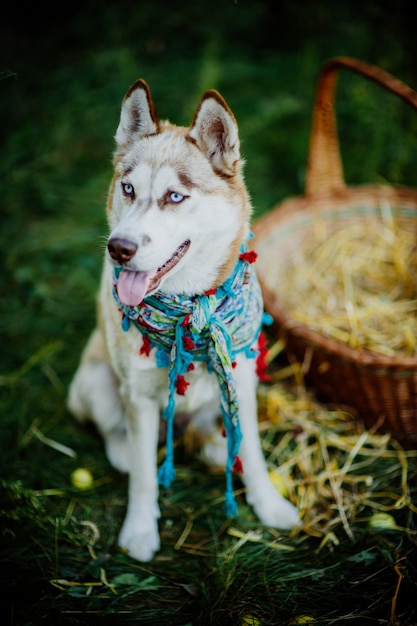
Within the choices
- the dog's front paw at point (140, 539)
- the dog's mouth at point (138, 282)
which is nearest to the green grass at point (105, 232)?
the dog's front paw at point (140, 539)

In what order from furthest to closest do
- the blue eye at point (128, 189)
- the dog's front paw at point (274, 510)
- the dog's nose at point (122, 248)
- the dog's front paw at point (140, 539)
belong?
1. the dog's front paw at point (274, 510)
2. the dog's front paw at point (140, 539)
3. the blue eye at point (128, 189)
4. the dog's nose at point (122, 248)

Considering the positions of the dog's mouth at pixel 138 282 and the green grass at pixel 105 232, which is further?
the green grass at pixel 105 232

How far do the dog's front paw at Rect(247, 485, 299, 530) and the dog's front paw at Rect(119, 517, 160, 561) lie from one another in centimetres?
54

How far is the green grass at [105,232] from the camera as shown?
7.77 ft

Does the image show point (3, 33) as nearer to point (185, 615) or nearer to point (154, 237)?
point (154, 237)

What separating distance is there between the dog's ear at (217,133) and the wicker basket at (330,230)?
1.16 meters

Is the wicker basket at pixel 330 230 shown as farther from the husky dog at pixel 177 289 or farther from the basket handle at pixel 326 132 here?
the husky dog at pixel 177 289

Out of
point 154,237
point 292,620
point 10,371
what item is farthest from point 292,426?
point 10,371

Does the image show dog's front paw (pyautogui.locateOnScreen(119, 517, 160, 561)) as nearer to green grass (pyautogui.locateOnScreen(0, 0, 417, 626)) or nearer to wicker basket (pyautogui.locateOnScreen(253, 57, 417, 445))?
green grass (pyautogui.locateOnScreen(0, 0, 417, 626))

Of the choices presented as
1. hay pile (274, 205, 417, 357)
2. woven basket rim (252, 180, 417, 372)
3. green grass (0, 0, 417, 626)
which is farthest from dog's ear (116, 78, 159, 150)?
hay pile (274, 205, 417, 357)

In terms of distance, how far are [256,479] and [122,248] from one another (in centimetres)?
149

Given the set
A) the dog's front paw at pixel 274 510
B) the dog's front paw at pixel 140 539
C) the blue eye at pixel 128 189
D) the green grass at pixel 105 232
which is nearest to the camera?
the blue eye at pixel 128 189

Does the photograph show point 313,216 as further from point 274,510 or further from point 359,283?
point 274,510

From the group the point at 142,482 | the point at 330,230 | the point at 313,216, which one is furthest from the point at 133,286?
the point at 330,230
